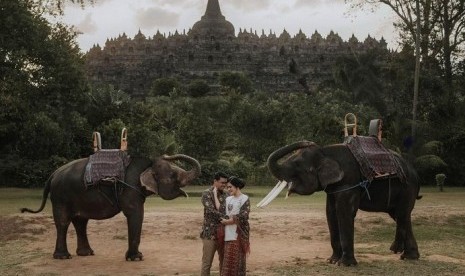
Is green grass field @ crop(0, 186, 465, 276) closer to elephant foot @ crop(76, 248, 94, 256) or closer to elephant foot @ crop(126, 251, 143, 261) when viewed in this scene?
elephant foot @ crop(76, 248, 94, 256)

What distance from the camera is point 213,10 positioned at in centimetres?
9725

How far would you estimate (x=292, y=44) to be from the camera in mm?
90500

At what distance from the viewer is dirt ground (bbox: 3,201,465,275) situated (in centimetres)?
1041

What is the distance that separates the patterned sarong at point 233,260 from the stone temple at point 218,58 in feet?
242

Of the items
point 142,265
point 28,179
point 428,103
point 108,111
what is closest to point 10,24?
point 28,179

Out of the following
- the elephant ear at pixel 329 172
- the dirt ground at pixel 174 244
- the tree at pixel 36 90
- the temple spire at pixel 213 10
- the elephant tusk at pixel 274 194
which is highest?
the temple spire at pixel 213 10

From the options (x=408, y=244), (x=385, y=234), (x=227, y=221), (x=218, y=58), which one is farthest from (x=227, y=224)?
(x=218, y=58)

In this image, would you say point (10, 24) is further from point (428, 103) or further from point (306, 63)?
point (306, 63)

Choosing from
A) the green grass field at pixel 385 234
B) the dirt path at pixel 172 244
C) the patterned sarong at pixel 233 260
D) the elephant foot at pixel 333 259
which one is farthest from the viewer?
the elephant foot at pixel 333 259

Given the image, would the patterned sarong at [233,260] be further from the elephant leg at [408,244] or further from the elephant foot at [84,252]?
the elephant foot at [84,252]

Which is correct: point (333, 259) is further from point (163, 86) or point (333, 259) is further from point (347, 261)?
point (163, 86)

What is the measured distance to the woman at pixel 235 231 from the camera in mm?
8273

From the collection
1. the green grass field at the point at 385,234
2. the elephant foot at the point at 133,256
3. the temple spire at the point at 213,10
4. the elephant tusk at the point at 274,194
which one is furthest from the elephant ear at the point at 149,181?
the temple spire at the point at 213,10

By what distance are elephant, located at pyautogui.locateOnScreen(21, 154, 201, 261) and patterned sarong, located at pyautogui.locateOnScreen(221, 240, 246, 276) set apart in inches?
105
